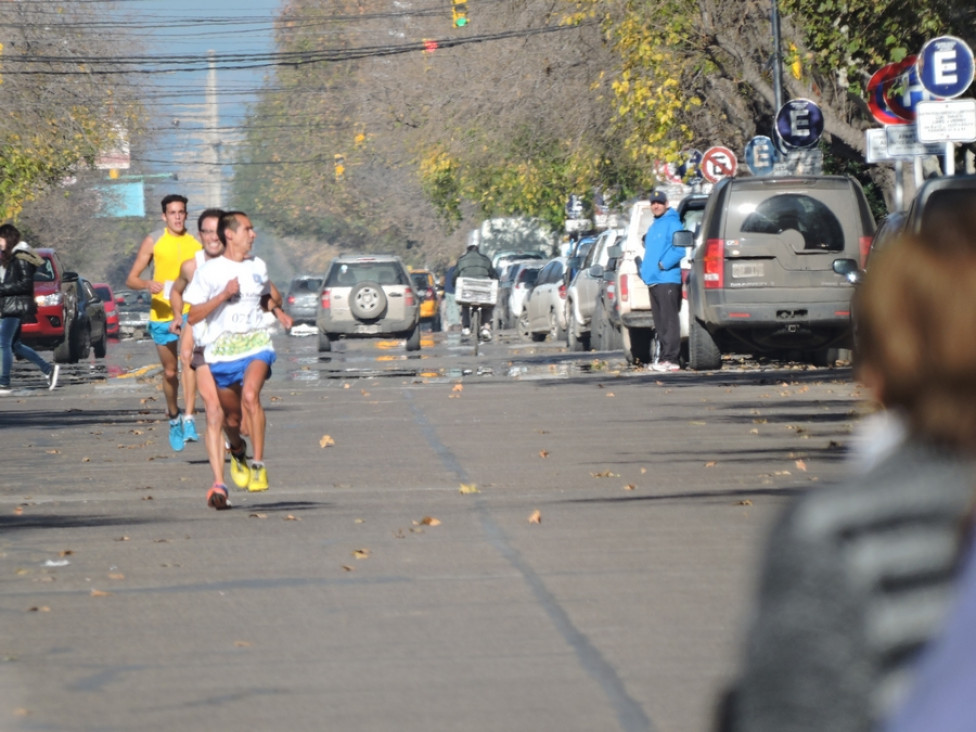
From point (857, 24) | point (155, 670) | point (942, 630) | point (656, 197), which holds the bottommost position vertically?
point (155, 670)

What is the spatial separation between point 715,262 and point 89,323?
17.8 m

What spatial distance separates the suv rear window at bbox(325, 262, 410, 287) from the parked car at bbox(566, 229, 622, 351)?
3446mm

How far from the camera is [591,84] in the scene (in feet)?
117

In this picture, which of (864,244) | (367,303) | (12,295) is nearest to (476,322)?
(367,303)

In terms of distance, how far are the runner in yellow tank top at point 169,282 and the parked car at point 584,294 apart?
14666mm

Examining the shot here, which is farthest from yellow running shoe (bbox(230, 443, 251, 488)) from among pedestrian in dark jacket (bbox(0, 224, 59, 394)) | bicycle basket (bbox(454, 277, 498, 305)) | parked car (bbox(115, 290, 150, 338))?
parked car (bbox(115, 290, 150, 338))

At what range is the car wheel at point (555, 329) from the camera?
3728cm

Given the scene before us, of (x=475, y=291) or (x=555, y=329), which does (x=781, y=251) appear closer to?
(x=475, y=291)

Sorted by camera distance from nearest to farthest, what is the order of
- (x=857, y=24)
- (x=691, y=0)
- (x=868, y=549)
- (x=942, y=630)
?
1. (x=942, y=630)
2. (x=868, y=549)
3. (x=857, y=24)
4. (x=691, y=0)

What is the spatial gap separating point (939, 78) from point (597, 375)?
5.05m

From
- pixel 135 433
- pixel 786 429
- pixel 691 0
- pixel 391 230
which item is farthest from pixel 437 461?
pixel 391 230

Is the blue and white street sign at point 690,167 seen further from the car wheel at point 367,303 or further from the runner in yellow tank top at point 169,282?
the runner in yellow tank top at point 169,282

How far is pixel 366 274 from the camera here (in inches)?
1415

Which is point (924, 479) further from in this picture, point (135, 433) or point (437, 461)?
point (135, 433)
